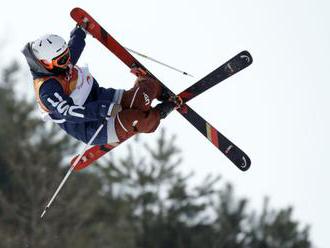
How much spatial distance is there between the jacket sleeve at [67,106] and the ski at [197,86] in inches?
39.4

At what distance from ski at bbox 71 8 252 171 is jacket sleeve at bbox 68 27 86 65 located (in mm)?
168

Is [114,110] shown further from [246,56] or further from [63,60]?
[246,56]

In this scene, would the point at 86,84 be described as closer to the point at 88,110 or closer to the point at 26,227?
the point at 88,110

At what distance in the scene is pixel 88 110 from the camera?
7.63m

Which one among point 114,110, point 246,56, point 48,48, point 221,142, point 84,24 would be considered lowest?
point 221,142

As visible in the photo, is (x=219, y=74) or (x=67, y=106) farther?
(x=219, y=74)

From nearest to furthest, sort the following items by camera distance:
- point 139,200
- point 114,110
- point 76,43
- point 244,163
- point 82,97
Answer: point 114,110
point 82,97
point 76,43
point 244,163
point 139,200

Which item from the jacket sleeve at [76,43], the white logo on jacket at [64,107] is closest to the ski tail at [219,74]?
the jacket sleeve at [76,43]

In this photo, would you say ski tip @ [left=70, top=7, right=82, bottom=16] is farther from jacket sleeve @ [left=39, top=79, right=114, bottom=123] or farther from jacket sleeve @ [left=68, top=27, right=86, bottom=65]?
jacket sleeve @ [left=39, top=79, right=114, bottom=123]

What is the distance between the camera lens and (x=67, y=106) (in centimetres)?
757

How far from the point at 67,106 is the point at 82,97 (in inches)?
13.1

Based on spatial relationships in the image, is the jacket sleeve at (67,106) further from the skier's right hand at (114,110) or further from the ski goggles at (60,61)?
the ski goggles at (60,61)

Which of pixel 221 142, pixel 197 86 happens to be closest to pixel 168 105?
pixel 197 86

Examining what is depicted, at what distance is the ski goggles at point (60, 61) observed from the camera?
761cm
